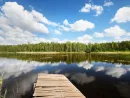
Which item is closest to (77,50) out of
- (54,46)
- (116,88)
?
(54,46)

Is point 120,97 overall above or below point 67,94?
below

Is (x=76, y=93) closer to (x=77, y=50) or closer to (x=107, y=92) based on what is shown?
(x=107, y=92)

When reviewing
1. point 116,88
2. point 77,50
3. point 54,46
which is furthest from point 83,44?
point 116,88

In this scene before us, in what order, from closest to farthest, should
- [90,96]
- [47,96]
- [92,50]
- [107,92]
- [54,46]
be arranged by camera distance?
[47,96], [90,96], [107,92], [92,50], [54,46]

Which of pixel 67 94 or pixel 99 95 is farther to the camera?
pixel 99 95

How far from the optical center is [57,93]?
35.4ft

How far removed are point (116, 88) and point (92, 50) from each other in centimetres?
14366

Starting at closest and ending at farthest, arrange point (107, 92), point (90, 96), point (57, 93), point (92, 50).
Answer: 1. point (57, 93)
2. point (90, 96)
3. point (107, 92)
4. point (92, 50)

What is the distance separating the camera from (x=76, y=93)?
425 inches

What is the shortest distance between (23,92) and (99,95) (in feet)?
23.2

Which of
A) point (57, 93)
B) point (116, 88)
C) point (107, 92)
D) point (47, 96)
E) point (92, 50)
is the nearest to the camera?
point (47, 96)

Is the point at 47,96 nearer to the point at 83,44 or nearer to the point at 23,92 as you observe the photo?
the point at 23,92

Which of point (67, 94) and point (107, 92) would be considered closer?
point (67, 94)

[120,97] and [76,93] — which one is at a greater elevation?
[76,93]
